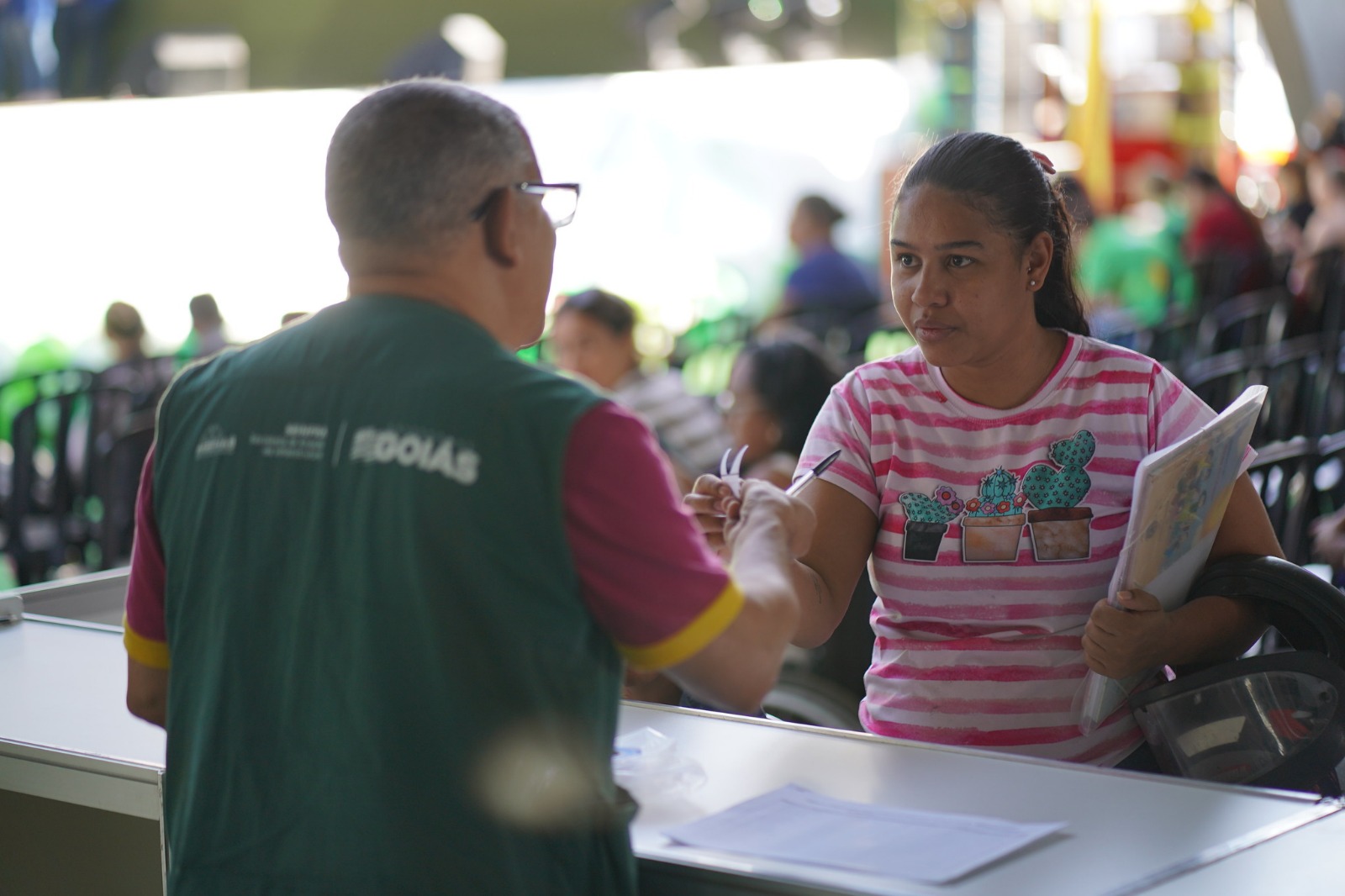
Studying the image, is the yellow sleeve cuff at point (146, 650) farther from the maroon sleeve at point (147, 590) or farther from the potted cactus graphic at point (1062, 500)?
the potted cactus graphic at point (1062, 500)

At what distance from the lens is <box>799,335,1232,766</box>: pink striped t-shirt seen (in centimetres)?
154

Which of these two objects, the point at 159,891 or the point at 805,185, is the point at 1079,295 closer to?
the point at 159,891

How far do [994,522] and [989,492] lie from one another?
0.11 ft

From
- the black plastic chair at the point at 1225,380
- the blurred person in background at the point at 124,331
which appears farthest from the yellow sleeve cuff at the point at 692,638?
the blurred person in background at the point at 124,331

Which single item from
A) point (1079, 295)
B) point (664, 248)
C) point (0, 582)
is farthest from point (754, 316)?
point (1079, 295)

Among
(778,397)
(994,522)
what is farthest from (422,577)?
(778,397)

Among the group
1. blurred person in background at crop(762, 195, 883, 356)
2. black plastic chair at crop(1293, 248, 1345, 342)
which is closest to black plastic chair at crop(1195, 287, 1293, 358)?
black plastic chair at crop(1293, 248, 1345, 342)

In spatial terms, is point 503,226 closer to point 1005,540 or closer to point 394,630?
point 394,630

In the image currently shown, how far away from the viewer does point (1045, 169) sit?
1659 millimetres

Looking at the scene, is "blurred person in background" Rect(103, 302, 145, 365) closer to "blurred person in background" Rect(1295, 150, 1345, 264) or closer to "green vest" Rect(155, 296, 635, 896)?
"blurred person in background" Rect(1295, 150, 1345, 264)

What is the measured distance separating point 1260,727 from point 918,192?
0.69 m

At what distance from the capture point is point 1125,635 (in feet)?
4.73

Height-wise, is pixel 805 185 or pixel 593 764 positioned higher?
pixel 805 185

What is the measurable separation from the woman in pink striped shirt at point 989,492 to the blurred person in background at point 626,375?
1.82 metres
